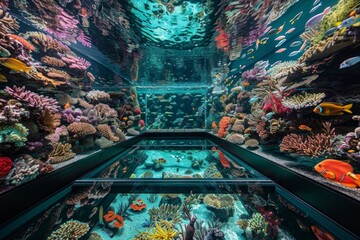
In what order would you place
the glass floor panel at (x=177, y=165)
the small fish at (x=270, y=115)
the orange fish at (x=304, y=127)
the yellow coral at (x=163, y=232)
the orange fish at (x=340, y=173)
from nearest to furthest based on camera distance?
the yellow coral at (x=163, y=232) → the orange fish at (x=340, y=173) → the orange fish at (x=304, y=127) → the glass floor panel at (x=177, y=165) → the small fish at (x=270, y=115)

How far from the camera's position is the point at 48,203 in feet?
9.37

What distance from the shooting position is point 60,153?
13.6ft

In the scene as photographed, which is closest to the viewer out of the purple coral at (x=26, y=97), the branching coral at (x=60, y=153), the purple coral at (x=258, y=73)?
the purple coral at (x=26, y=97)

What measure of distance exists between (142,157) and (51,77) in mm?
4875

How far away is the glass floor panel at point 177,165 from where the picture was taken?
454 cm

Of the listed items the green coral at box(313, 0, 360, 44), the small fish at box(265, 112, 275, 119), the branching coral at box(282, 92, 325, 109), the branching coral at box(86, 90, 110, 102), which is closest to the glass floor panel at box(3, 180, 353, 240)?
the branching coral at box(282, 92, 325, 109)

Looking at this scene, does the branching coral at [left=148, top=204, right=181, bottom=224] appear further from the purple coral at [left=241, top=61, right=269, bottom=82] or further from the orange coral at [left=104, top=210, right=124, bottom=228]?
the purple coral at [left=241, top=61, right=269, bottom=82]

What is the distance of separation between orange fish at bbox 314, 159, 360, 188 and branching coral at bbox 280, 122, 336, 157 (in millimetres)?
602

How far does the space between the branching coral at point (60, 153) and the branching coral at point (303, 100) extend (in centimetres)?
681

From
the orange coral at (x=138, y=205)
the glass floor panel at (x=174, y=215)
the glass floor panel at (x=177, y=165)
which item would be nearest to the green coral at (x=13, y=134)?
the glass floor panel at (x=174, y=215)

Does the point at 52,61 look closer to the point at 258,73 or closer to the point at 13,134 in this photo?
the point at 13,134

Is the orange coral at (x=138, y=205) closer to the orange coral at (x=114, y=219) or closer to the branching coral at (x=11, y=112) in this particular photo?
the orange coral at (x=114, y=219)

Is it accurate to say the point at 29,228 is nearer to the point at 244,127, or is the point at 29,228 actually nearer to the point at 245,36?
the point at 244,127

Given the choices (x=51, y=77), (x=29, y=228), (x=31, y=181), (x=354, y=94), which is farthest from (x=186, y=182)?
(x=51, y=77)
